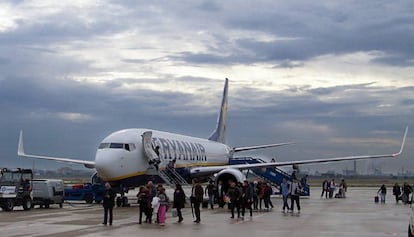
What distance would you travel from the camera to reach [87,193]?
125 ft

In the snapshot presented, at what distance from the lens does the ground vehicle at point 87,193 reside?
38031mm

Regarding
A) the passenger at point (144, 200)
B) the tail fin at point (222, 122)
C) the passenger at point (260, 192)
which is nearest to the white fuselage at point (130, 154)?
the passenger at point (260, 192)

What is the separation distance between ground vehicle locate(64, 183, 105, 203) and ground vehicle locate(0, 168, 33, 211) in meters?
6.63

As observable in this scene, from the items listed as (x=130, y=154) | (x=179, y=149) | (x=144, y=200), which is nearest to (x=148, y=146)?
(x=130, y=154)

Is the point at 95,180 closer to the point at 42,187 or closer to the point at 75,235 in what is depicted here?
the point at 42,187

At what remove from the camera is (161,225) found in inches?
880

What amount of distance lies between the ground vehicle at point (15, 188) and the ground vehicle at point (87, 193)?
21.7 ft

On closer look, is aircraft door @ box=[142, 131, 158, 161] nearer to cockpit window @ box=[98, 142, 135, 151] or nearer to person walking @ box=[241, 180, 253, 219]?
→ cockpit window @ box=[98, 142, 135, 151]

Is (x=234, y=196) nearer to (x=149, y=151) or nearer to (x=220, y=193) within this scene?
(x=149, y=151)

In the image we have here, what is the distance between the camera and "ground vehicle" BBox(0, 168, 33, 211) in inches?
1183

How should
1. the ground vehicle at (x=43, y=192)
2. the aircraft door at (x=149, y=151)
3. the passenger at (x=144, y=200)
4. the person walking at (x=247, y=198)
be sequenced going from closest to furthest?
the passenger at (x=144, y=200), the person walking at (x=247, y=198), the ground vehicle at (x=43, y=192), the aircraft door at (x=149, y=151)

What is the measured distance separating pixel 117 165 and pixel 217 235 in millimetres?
14325

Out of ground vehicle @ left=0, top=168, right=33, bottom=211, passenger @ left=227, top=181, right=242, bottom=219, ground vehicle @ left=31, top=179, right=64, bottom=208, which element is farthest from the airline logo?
passenger @ left=227, top=181, right=242, bottom=219

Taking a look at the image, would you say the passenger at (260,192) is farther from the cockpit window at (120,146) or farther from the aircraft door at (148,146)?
the cockpit window at (120,146)
